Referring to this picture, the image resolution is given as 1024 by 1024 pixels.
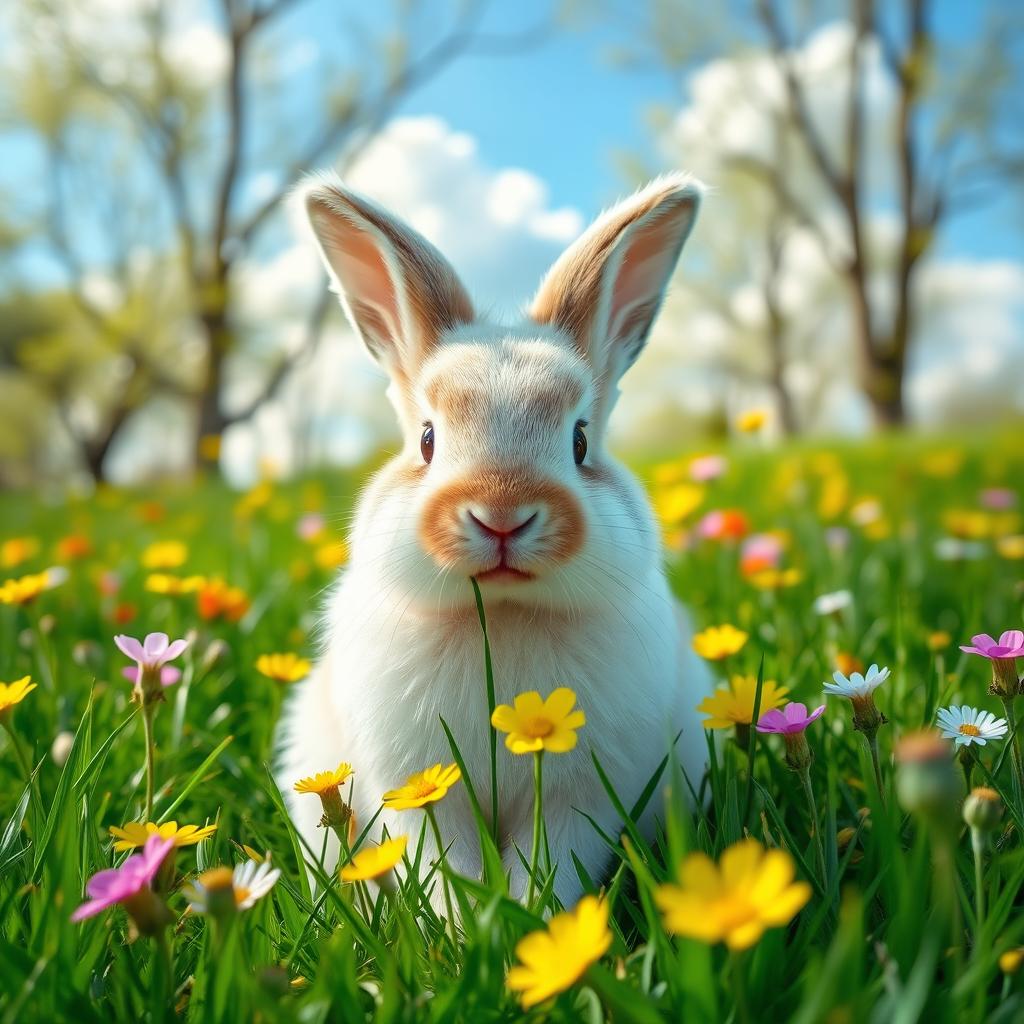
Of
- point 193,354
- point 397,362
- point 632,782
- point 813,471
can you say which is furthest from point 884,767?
point 193,354

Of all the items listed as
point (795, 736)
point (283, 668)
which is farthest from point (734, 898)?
point (283, 668)

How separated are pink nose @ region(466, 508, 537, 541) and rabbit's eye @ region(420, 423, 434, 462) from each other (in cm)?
37

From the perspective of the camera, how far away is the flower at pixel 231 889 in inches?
41.1

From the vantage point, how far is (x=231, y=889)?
3.47 feet

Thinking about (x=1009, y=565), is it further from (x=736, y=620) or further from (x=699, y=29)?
(x=699, y=29)

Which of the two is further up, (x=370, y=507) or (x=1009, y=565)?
(x=370, y=507)

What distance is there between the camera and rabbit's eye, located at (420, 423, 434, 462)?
183 cm

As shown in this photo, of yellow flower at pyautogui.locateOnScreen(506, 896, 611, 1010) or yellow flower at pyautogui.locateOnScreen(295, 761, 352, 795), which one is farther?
yellow flower at pyautogui.locateOnScreen(295, 761, 352, 795)

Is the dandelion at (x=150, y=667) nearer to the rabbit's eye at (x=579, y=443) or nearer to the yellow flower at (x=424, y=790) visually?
the yellow flower at (x=424, y=790)

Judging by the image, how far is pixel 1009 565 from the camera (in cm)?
391

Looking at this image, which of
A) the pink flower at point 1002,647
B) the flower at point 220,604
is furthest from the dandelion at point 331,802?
the flower at point 220,604

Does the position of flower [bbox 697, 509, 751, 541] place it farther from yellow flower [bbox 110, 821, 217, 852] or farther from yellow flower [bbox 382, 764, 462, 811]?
yellow flower [bbox 110, 821, 217, 852]

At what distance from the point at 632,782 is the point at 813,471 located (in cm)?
558

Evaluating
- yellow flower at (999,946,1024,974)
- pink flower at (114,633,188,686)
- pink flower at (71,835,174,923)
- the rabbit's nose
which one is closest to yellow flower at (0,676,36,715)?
pink flower at (114,633,188,686)
